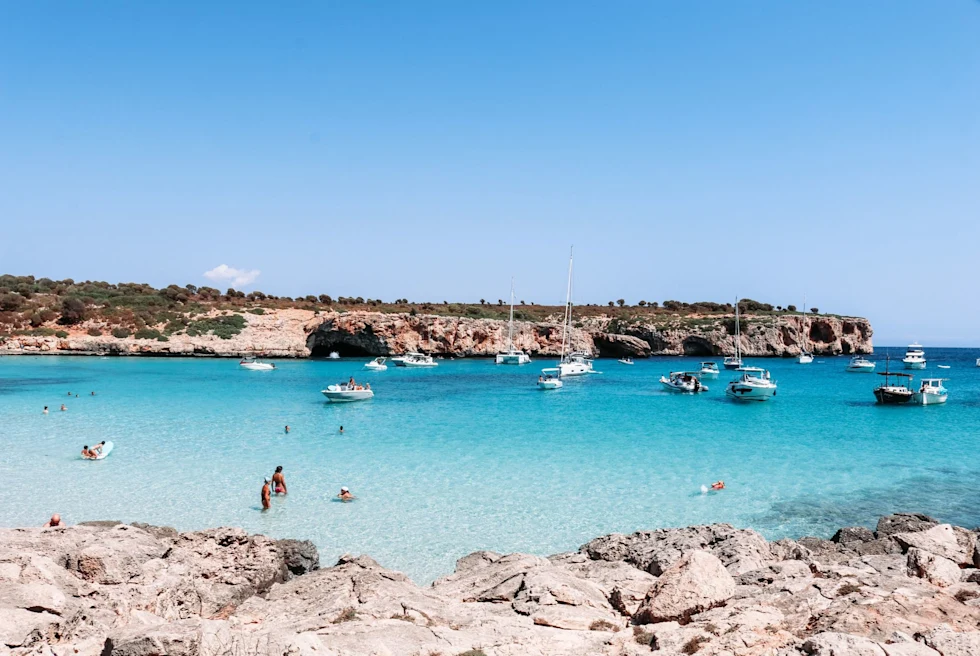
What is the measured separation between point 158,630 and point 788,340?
104 m

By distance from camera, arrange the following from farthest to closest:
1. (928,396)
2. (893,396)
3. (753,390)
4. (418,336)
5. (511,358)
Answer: (418,336), (511,358), (753,390), (928,396), (893,396)

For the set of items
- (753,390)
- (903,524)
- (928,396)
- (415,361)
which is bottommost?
(415,361)

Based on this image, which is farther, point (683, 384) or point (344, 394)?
point (683, 384)

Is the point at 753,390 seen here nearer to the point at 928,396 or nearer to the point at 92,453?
the point at 928,396

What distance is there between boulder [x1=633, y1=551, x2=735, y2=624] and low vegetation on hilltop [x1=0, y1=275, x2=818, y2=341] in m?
74.8

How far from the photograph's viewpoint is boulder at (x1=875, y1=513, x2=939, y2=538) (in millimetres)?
13469

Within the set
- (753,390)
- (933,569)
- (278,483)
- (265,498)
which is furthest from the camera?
(753,390)

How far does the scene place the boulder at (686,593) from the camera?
712 cm

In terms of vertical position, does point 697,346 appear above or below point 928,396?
above

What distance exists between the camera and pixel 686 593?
23.7 feet

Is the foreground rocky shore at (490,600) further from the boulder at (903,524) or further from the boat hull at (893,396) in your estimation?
the boat hull at (893,396)

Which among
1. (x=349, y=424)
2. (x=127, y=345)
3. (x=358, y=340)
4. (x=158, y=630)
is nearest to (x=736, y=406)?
(x=349, y=424)

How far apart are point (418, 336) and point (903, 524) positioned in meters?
66.9

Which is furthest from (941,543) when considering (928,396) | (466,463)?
(928,396)
